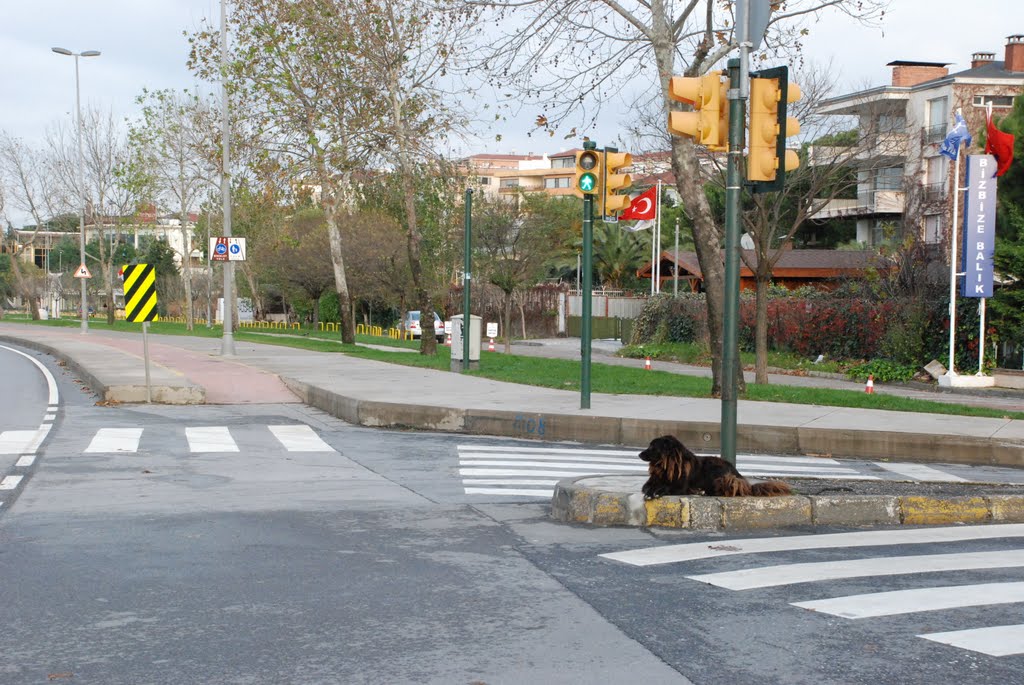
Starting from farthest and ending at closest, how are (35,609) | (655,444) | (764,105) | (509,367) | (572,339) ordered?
(572,339)
(509,367)
(764,105)
(655,444)
(35,609)

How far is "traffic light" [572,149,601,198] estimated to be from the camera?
50.9ft

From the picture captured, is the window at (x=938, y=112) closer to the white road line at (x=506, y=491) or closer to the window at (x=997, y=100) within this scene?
the window at (x=997, y=100)

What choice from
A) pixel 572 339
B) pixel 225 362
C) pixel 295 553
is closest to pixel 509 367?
pixel 225 362

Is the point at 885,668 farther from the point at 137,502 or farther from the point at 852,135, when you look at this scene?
the point at 852,135

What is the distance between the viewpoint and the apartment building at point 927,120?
39281mm

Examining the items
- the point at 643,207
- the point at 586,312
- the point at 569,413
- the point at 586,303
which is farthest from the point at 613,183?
the point at 643,207

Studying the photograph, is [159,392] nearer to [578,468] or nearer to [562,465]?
[562,465]

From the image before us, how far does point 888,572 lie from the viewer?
6996mm

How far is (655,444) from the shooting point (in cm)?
859

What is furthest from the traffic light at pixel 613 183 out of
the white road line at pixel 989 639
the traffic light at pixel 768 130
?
the white road line at pixel 989 639

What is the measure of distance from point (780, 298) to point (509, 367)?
11134 mm

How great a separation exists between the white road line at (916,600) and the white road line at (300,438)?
8.47 meters

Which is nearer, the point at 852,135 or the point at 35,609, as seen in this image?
the point at 35,609

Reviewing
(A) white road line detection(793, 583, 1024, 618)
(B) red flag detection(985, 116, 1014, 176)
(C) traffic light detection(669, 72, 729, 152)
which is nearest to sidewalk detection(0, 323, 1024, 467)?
(B) red flag detection(985, 116, 1014, 176)
